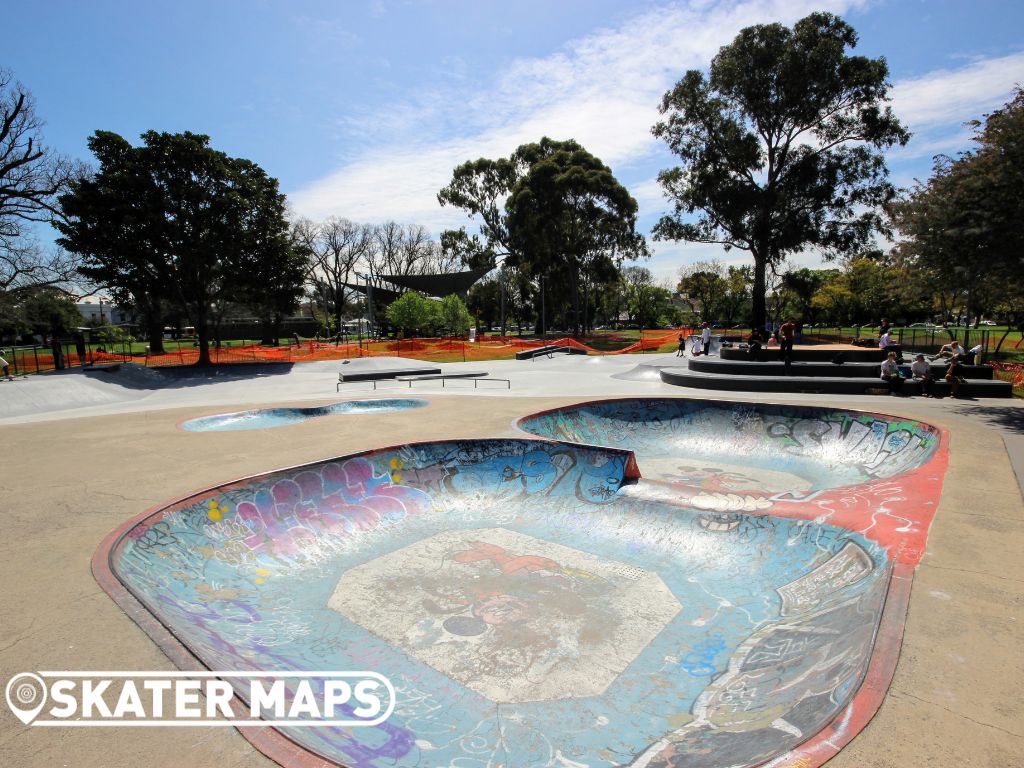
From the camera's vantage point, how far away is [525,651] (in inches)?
192

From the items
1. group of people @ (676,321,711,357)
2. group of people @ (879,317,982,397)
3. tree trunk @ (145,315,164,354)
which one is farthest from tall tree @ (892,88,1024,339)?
tree trunk @ (145,315,164,354)

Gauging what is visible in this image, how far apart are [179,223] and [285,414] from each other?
18.9 metres

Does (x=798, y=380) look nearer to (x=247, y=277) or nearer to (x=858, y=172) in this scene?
(x=858, y=172)

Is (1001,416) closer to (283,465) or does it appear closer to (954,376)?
(954,376)

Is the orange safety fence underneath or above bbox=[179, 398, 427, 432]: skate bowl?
above

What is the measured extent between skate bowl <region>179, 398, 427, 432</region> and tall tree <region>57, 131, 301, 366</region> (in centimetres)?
1763

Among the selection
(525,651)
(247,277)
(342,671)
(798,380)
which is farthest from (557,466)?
(247,277)

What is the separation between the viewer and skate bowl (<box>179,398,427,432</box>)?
12961mm

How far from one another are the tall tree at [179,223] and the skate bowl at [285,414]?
17.6 m

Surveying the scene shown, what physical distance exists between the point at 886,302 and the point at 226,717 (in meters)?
73.0

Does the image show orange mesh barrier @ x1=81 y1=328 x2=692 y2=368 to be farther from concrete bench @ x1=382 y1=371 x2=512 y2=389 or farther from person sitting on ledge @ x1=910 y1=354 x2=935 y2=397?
person sitting on ledge @ x1=910 y1=354 x2=935 y2=397

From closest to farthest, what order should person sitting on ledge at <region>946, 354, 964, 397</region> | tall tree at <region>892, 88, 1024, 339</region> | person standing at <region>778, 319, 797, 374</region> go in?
tall tree at <region>892, 88, 1024, 339</region> → person sitting on ledge at <region>946, 354, 964, 397</region> → person standing at <region>778, 319, 797, 374</region>

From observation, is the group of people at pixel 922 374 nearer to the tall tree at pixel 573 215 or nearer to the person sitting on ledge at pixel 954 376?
the person sitting on ledge at pixel 954 376

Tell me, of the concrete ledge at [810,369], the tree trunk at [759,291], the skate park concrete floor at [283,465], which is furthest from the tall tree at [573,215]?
the skate park concrete floor at [283,465]
